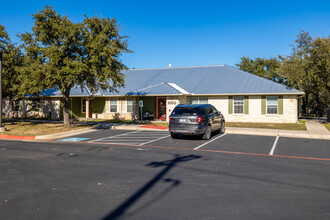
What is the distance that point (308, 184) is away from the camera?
20.2 feet

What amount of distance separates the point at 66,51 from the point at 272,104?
1725 cm

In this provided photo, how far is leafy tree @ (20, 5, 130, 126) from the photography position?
15672 mm

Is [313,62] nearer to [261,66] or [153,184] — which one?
[153,184]

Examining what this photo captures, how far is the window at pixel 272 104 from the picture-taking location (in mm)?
23105

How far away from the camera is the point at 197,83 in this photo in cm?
2689

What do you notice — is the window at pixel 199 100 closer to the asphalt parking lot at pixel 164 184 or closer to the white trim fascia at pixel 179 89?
the white trim fascia at pixel 179 89

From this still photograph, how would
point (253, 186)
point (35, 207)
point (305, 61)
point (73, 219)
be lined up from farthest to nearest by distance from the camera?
point (305, 61) < point (253, 186) < point (35, 207) < point (73, 219)

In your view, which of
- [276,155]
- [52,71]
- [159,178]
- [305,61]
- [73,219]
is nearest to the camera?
[73,219]

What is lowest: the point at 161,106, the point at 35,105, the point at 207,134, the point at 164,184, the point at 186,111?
the point at 164,184

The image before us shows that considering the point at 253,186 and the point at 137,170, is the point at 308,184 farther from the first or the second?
the point at 137,170

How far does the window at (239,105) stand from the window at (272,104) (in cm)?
221

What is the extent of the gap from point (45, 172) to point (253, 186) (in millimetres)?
5383

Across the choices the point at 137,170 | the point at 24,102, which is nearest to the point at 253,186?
the point at 137,170

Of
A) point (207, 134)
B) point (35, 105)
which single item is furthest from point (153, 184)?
point (35, 105)
